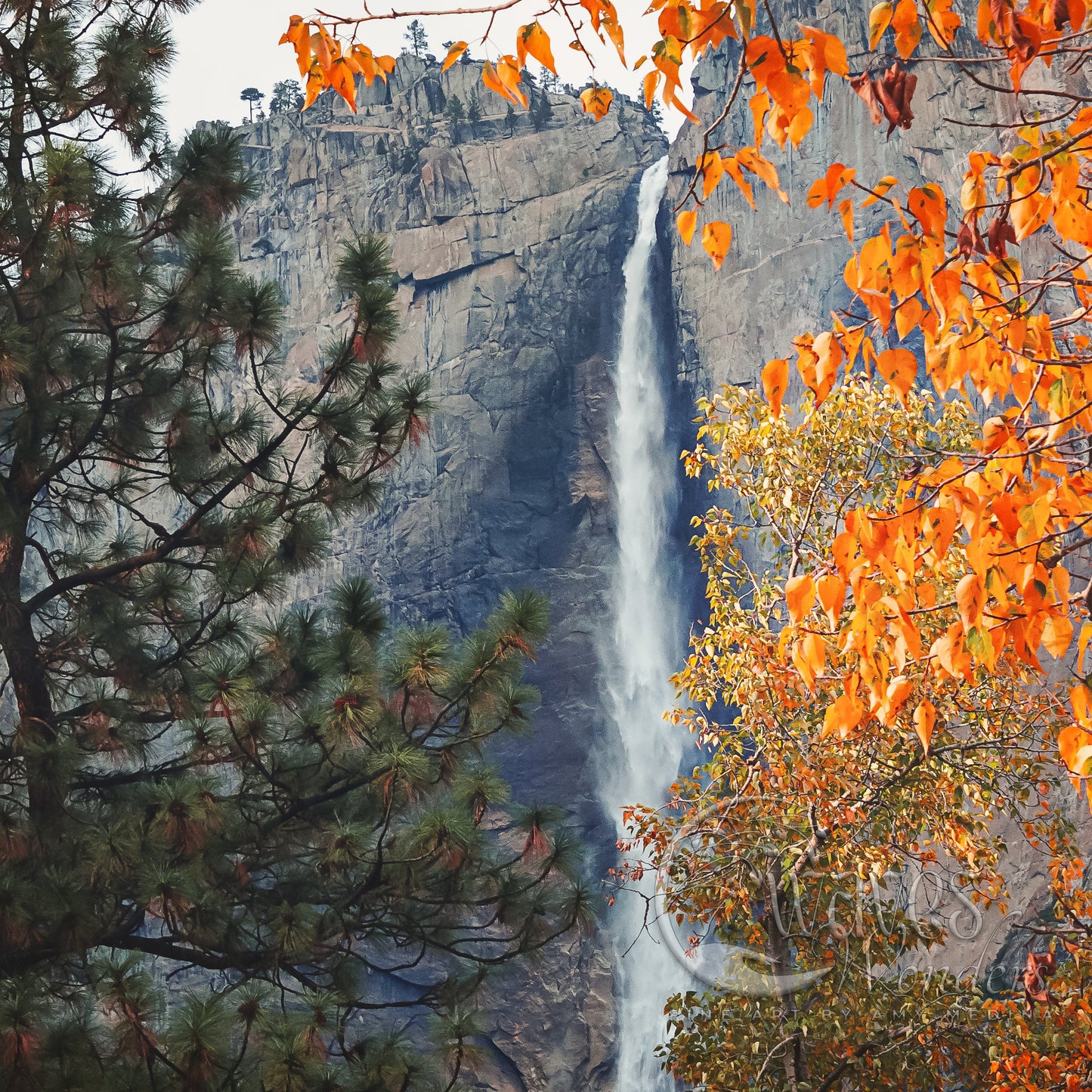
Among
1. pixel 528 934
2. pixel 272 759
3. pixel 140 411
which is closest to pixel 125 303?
pixel 140 411

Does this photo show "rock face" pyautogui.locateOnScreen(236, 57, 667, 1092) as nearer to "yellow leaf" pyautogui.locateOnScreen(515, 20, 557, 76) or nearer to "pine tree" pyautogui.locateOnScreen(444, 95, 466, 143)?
"pine tree" pyautogui.locateOnScreen(444, 95, 466, 143)

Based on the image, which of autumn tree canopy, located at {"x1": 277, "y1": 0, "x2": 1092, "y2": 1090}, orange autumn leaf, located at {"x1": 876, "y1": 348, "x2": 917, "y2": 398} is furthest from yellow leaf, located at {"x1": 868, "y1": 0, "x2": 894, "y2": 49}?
orange autumn leaf, located at {"x1": 876, "y1": 348, "x2": 917, "y2": 398}

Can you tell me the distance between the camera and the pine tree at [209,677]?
15.3 feet

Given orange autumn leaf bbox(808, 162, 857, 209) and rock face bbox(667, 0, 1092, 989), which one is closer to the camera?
orange autumn leaf bbox(808, 162, 857, 209)

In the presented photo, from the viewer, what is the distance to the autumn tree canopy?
1.95 m

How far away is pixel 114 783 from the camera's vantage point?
5.49m

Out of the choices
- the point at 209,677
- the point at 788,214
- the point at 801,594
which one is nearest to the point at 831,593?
the point at 801,594

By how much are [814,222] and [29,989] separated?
85.3 ft

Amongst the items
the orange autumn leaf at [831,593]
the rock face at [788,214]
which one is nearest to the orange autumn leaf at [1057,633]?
the orange autumn leaf at [831,593]

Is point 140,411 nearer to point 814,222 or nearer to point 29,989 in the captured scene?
point 29,989

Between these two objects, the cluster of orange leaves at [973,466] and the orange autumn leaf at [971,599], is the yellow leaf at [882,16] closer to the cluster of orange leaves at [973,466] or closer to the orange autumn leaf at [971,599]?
the cluster of orange leaves at [973,466]

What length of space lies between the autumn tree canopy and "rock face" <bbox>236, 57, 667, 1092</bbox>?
20.3m

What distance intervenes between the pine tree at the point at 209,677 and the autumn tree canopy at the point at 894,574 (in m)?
1.36

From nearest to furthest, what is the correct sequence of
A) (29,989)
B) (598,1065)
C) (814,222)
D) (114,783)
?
(29,989), (114,783), (598,1065), (814,222)
